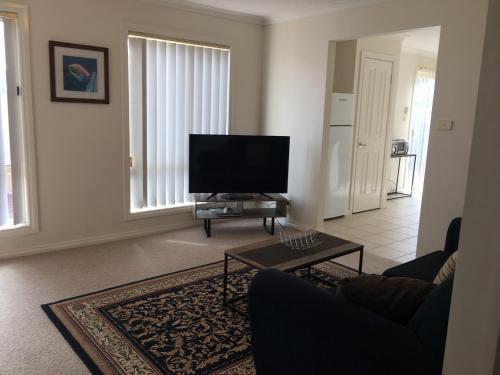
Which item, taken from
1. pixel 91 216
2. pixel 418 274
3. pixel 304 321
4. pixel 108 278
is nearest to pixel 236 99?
pixel 91 216

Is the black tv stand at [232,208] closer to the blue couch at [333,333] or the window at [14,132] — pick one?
the window at [14,132]

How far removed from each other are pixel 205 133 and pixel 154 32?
1.26 meters

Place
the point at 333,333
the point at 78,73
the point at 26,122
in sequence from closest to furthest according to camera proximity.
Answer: the point at 333,333 → the point at 26,122 → the point at 78,73

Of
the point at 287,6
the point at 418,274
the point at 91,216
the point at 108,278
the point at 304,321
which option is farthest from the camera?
the point at 287,6

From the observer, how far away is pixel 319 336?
1534mm

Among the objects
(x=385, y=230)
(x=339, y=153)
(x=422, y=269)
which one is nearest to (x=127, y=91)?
(x=339, y=153)

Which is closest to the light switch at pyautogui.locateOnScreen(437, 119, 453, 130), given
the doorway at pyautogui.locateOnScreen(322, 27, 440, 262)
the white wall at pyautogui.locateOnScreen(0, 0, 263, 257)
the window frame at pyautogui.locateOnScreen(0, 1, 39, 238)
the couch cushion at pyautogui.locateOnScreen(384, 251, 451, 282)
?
the couch cushion at pyautogui.locateOnScreen(384, 251, 451, 282)

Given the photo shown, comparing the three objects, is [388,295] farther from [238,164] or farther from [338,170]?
[338,170]

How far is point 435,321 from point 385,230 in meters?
3.96

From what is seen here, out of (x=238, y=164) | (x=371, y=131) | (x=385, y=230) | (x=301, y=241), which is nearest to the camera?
(x=301, y=241)

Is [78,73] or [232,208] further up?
[78,73]

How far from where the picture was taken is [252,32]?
17.1ft

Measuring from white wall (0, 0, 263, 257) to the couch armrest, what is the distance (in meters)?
2.86

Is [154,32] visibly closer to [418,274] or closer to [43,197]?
[43,197]
